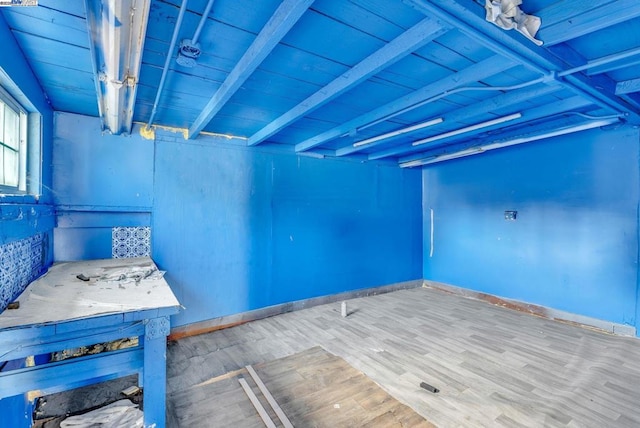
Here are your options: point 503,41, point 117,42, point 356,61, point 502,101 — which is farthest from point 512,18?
point 117,42

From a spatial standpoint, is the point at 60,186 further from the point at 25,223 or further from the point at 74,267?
the point at 25,223

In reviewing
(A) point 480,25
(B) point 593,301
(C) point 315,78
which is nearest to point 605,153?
(B) point 593,301

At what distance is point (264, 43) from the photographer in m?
1.63

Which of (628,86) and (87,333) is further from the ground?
(628,86)

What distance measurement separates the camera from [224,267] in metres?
3.74

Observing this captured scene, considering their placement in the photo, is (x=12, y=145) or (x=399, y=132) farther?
(x=399, y=132)

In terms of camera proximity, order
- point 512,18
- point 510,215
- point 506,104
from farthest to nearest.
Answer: point 510,215, point 506,104, point 512,18

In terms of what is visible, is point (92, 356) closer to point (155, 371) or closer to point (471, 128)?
point (155, 371)

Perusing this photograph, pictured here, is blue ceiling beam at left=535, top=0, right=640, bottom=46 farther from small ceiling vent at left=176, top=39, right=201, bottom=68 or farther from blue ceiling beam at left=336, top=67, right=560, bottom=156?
small ceiling vent at left=176, top=39, right=201, bottom=68

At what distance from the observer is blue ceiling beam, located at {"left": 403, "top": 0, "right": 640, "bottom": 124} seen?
1.38m

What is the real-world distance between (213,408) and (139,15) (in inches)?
95.7

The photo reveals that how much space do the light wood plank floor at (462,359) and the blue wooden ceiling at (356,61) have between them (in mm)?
2312

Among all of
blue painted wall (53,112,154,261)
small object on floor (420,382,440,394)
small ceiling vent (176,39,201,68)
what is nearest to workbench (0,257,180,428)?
blue painted wall (53,112,154,261)

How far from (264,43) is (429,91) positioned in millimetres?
1389
